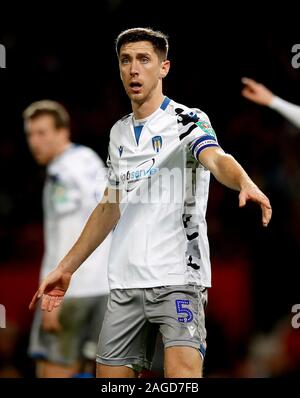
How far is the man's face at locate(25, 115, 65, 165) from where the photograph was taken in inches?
281

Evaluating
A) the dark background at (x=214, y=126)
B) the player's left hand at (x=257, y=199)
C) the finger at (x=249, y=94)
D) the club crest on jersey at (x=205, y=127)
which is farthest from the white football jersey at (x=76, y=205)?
the player's left hand at (x=257, y=199)

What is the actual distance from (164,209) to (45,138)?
287 cm

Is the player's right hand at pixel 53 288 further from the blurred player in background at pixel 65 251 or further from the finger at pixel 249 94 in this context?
the blurred player in background at pixel 65 251

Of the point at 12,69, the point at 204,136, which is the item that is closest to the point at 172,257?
the point at 204,136

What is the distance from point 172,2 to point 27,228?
2798 mm

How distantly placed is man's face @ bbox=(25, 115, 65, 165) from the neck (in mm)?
2597

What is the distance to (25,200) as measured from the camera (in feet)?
33.2

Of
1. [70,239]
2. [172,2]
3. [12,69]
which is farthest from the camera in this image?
[12,69]

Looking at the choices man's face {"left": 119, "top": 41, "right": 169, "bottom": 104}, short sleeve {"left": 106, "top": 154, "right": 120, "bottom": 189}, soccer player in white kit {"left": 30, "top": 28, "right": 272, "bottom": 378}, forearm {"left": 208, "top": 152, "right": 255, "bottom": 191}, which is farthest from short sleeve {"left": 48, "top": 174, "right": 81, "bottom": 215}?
forearm {"left": 208, "top": 152, "right": 255, "bottom": 191}

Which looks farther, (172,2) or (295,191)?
(172,2)

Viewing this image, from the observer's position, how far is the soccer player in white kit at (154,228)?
4.41 metres

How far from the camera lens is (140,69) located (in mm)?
4496

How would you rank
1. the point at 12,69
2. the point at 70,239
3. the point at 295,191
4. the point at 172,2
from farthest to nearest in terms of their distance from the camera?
the point at 12,69 < the point at 172,2 < the point at 295,191 < the point at 70,239
